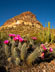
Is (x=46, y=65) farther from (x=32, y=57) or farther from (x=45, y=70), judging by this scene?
(x=32, y=57)

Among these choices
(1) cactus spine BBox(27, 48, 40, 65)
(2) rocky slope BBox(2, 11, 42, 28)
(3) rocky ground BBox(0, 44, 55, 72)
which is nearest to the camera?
(3) rocky ground BBox(0, 44, 55, 72)

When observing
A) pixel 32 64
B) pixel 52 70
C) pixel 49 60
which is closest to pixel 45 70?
pixel 52 70

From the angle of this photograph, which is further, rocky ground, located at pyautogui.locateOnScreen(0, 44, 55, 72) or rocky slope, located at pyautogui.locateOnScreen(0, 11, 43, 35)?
rocky slope, located at pyautogui.locateOnScreen(0, 11, 43, 35)

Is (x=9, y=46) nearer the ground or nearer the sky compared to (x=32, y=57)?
nearer the sky

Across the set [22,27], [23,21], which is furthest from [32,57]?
[23,21]

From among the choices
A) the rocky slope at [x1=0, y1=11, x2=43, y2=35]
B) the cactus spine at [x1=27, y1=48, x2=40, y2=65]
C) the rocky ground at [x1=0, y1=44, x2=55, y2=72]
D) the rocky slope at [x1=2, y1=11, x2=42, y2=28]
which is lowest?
the rocky ground at [x1=0, y1=44, x2=55, y2=72]

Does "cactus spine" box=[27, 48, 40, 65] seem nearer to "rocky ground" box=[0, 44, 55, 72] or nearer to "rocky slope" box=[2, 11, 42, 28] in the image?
"rocky ground" box=[0, 44, 55, 72]

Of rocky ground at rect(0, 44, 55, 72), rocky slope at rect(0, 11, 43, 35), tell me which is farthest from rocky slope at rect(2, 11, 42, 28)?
rocky ground at rect(0, 44, 55, 72)

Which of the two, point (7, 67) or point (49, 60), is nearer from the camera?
point (7, 67)

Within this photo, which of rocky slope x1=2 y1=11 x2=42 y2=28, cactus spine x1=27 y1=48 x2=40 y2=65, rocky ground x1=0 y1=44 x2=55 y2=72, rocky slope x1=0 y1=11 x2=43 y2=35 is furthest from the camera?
rocky slope x1=2 y1=11 x2=42 y2=28

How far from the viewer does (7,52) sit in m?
2.89

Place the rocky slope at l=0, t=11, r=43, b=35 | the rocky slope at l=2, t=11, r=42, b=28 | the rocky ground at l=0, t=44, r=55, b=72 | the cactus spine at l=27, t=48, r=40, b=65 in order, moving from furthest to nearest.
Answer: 1. the rocky slope at l=2, t=11, r=42, b=28
2. the rocky slope at l=0, t=11, r=43, b=35
3. the cactus spine at l=27, t=48, r=40, b=65
4. the rocky ground at l=0, t=44, r=55, b=72

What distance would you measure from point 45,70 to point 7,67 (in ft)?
3.14

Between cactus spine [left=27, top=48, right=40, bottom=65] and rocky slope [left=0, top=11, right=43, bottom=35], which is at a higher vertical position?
rocky slope [left=0, top=11, right=43, bottom=35]
